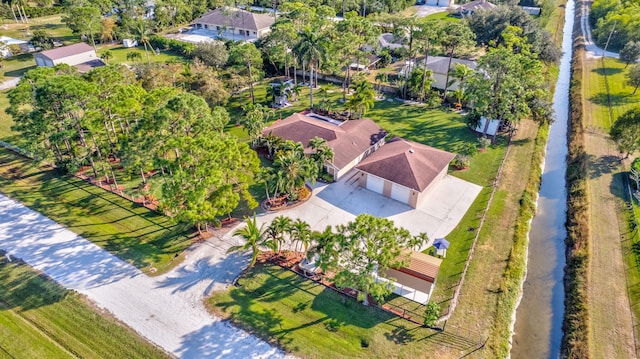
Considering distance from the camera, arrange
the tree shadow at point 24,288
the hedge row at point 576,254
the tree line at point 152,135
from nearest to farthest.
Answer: the hedge row at point 576,254
the tree shadow at point 24,288
the tree line at point 152,135

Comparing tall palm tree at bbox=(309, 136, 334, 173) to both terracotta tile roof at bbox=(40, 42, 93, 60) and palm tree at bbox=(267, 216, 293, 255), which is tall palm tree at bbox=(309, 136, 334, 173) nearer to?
palm tree at bbox=(267, 216, 293, 255)

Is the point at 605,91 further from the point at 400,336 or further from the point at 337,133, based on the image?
the point at 400,336

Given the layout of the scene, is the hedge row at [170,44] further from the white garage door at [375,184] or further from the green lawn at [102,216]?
the white garage door at [375,184]

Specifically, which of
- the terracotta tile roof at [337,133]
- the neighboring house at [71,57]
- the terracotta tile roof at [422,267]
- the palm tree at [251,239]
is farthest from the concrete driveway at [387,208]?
the neighboring house at [71,57]

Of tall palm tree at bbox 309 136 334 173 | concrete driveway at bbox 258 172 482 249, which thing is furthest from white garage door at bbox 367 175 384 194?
tall palm tree at bbox 309 136 334 173

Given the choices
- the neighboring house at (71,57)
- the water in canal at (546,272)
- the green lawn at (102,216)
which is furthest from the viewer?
the neighboring house at (71,57)

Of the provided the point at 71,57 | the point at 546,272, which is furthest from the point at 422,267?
the point at 71,57

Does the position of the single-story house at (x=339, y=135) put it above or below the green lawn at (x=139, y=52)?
below
